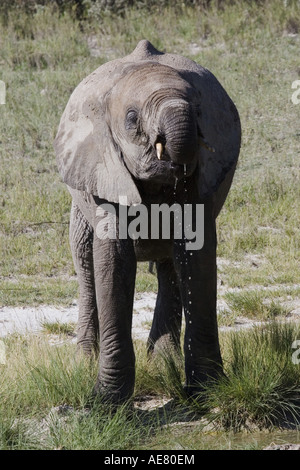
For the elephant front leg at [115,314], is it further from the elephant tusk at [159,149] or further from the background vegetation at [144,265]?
the elephant tusk at [159,149]

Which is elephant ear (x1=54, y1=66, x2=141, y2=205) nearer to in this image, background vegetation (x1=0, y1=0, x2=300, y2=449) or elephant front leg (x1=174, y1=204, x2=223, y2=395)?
elephant front leg (x1=174, y1=204, x2=223, y2=395)

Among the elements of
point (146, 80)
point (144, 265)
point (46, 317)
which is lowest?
point (46, 317)

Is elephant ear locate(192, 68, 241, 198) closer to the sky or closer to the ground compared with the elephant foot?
closer to the sky

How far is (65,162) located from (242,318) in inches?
115

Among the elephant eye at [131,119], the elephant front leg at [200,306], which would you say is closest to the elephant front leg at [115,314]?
the elephant front leg at [200,306]

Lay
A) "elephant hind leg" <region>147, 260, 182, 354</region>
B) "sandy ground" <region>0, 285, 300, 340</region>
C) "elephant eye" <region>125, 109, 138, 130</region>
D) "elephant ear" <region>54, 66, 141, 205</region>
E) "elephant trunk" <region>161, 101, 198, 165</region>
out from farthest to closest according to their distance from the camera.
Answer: "sandy ground" <region>0, 285, 300, 340</region> → "elephant hind leg" <region>147, 260, 182, 354</region> → "elephant ear" <region>54, 66, 141, 205</region> → "elephant eye" <region>125, 109, 138, 130</region> → "elephant trunk" <region>161, 101, 198, 165</region>

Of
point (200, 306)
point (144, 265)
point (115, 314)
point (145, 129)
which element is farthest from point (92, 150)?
point (144, 265)

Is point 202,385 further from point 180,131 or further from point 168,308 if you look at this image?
point 180,131

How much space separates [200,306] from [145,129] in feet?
3.95

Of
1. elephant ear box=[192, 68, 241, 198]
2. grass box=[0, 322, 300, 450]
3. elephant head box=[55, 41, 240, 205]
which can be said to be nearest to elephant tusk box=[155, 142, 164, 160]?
elephant head box=[55, 41, 240, 205]

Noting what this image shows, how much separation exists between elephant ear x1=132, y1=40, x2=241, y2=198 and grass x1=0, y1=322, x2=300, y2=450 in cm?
114

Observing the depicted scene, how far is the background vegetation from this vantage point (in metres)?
6.22

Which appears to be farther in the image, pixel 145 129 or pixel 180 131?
pixel 145 129

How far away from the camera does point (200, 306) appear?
6359 mm
